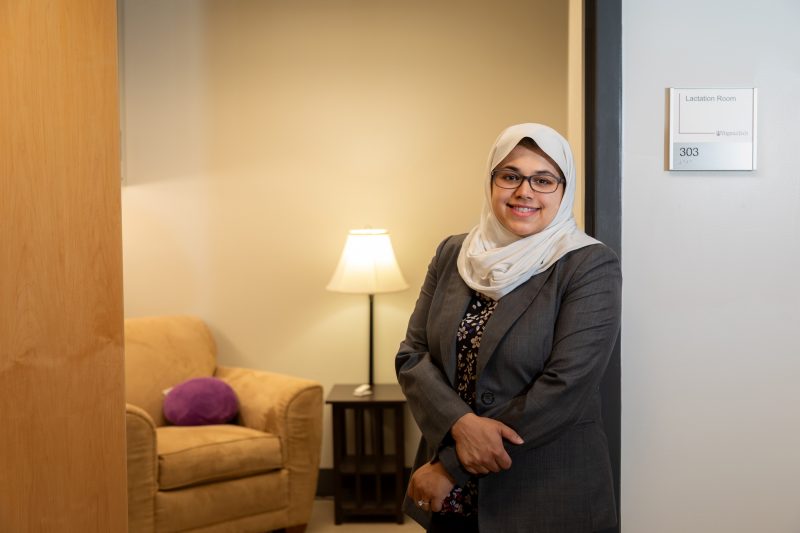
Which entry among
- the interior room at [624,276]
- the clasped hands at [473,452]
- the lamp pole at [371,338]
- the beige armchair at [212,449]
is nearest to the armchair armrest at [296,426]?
the beige armchair at [212,449]

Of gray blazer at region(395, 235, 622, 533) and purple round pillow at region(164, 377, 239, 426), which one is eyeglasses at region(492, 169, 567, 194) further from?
purple round pillow at region(164, 377, 239, 426)

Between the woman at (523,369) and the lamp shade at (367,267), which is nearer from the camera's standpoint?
the woman at (523,369)

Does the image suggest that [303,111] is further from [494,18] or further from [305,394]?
[305,394]

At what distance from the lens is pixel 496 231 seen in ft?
6.38

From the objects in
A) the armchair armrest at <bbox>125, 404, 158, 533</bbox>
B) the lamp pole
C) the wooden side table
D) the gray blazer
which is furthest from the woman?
the lamp pole

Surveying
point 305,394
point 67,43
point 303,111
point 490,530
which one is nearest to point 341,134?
point 303,111

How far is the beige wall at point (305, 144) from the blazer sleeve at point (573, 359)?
8.45 feet

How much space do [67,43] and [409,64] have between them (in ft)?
7.45

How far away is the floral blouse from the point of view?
1881mm

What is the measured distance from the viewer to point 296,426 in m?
3.79

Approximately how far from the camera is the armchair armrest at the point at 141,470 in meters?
3.36

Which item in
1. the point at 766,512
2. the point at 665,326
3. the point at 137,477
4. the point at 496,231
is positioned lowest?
the point at 137,477

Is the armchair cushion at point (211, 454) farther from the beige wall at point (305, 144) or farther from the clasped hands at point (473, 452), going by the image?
the clasped hands at point (473, 452)

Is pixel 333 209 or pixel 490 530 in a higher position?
pixel 333 209
